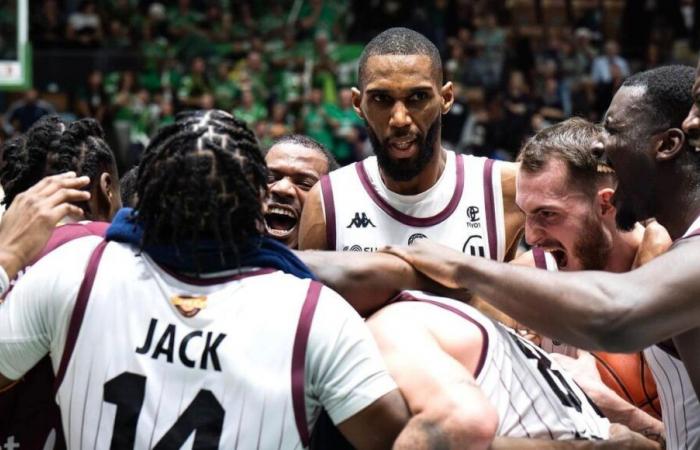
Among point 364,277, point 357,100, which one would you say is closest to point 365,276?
point 364,277

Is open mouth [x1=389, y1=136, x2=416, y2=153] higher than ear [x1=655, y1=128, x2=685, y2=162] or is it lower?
lower

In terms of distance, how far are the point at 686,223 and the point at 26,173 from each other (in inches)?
80.3

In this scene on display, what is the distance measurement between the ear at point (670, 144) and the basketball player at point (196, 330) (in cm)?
112

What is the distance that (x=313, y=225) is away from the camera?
15.6 feet

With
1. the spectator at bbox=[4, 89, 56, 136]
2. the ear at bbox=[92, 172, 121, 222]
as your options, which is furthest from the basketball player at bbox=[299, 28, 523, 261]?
the spectator at bbox=[4, 89, 56, 136]

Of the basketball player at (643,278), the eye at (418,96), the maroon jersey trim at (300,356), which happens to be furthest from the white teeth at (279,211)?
the maroon jersey trim at (300,356)

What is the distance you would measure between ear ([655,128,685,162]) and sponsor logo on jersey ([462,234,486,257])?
1.55 m

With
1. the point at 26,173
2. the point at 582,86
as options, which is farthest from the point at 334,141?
the point at 26,173

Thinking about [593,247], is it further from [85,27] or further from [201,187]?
[85,27]

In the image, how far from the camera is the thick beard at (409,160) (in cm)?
472

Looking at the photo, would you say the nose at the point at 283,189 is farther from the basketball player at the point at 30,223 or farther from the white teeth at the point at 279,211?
the basketball player at the point at 30,223

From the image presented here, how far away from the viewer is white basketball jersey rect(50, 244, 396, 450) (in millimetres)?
2643

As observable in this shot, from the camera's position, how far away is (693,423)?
318 centimetres

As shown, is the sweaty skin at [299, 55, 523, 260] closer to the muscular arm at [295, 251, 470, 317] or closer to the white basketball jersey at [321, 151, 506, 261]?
the white basketball jersey at [321, 151, 506, 261]
